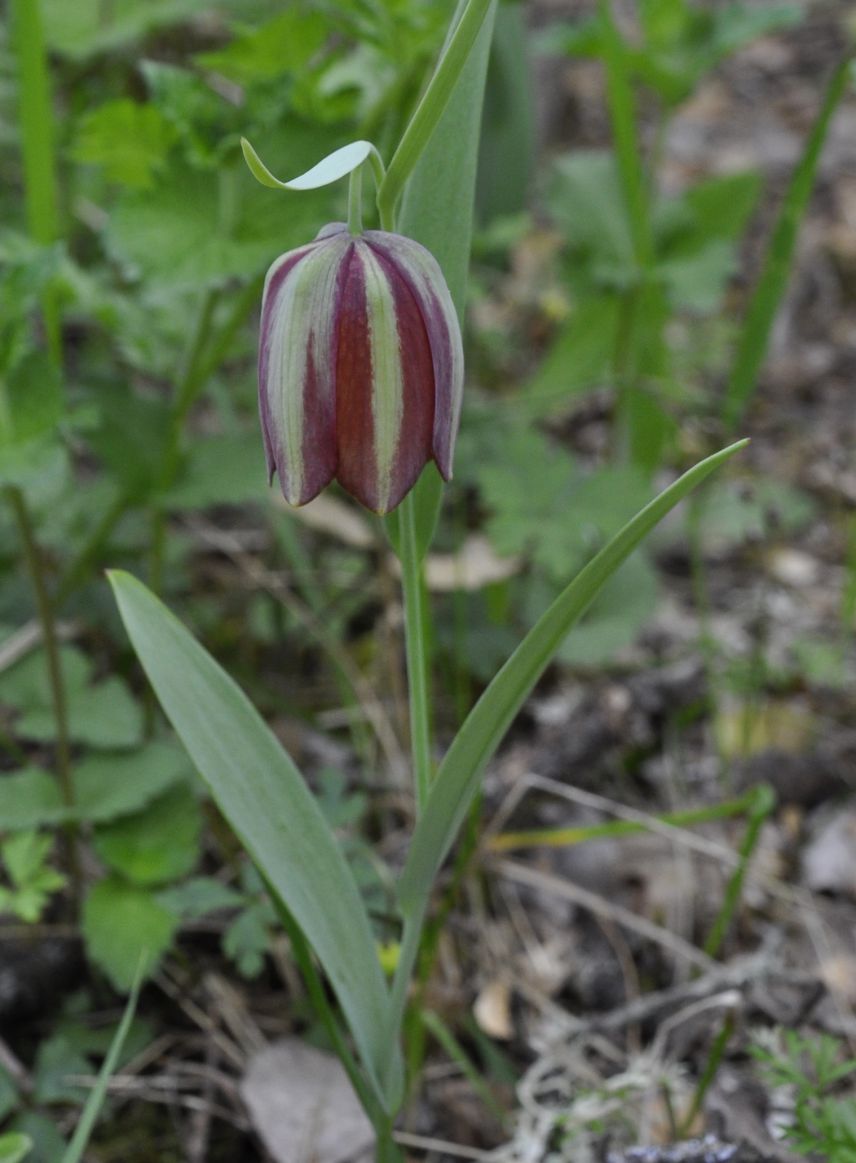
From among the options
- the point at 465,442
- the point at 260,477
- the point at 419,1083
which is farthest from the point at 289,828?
the point at 465,442

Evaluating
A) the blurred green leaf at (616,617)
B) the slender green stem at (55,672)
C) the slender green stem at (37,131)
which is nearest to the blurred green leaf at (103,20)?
the slender green stem at (37,131)

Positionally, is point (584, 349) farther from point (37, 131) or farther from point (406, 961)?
point (406, 961)

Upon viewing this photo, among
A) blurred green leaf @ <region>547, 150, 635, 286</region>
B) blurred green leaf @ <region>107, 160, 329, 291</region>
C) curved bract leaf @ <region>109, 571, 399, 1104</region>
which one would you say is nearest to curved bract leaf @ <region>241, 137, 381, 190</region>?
curved bract leaf @ <region>109, 571, 399, 1104</region>

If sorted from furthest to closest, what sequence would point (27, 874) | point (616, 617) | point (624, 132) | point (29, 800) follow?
1. point (624, 132)
2. point (616, 617)
3. point (29, 800)
4. point (27, 874)

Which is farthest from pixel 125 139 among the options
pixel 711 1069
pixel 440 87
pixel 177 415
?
pixel 711 1069

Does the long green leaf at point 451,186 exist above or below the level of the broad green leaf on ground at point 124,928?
above

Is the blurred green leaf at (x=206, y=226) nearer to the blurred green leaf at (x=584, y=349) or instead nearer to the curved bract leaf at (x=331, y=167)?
the curved bract leaf at (x=331, y=167)
